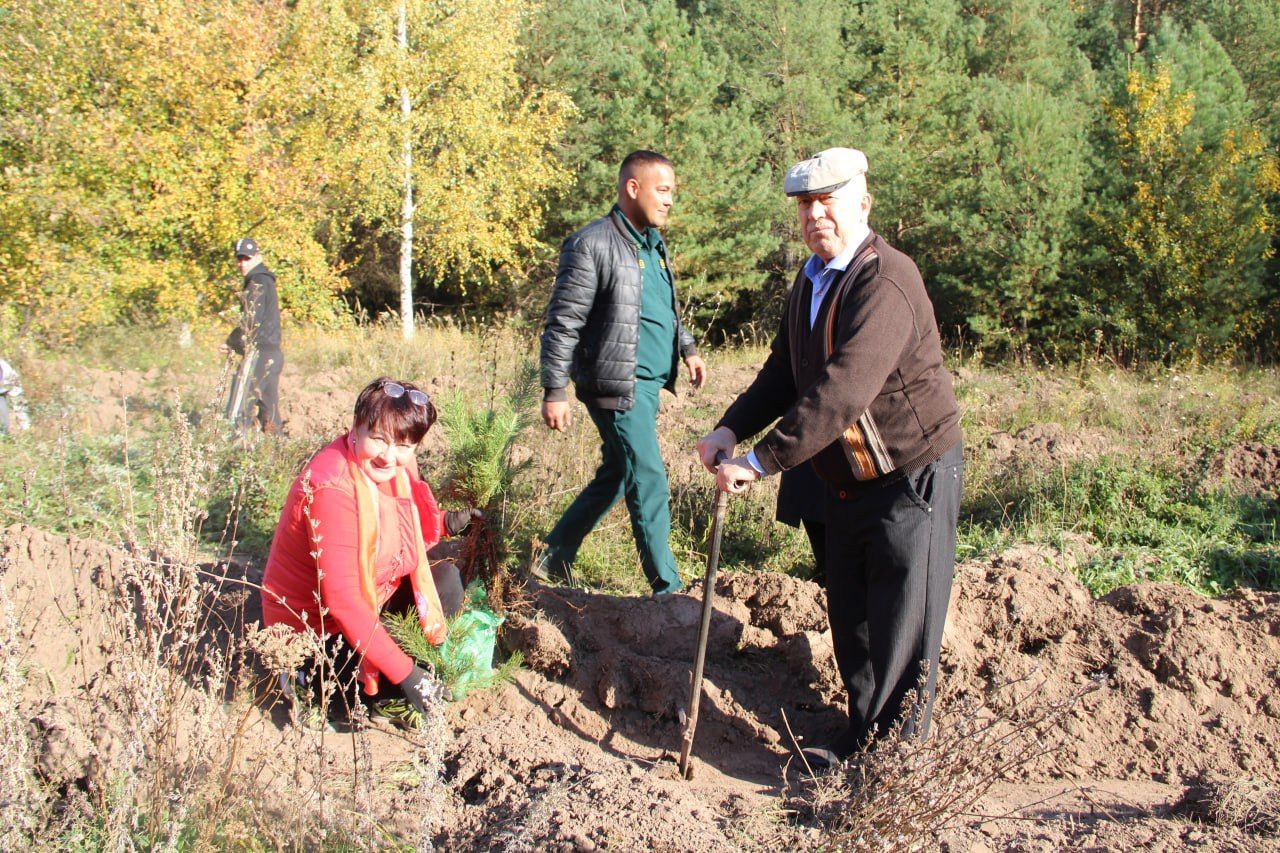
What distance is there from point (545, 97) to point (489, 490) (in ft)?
63.4

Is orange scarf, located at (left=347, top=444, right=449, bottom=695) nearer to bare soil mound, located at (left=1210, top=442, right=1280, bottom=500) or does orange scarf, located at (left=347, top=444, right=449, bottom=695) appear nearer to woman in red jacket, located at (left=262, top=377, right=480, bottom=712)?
woman in red jacket, located at (left=262, top=377, right=480, bottom=712)

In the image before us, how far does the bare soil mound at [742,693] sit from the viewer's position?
3.03m

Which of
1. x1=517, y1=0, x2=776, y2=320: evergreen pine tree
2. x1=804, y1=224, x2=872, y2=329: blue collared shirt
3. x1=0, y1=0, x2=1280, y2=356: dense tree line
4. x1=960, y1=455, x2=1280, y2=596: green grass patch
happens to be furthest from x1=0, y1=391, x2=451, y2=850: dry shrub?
x1=517, y1=0, x2=776, y2=320: evergreen pine tree

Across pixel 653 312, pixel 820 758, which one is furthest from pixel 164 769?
pixel 653 312

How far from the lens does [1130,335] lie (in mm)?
16250

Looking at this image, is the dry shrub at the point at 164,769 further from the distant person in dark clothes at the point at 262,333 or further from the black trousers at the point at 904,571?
the distant person in dark clothes at the point at 262,333

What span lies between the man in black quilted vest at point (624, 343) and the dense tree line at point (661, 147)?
563cm

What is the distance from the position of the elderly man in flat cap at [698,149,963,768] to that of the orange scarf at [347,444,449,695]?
117 cm

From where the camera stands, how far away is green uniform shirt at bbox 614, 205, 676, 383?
4.77m

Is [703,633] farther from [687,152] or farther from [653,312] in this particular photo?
[687,152]

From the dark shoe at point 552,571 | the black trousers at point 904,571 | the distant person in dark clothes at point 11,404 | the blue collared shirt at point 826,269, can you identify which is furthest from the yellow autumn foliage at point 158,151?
the black trousers at point 904,571

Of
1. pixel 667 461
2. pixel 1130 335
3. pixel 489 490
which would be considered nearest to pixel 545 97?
pixel 1130 335

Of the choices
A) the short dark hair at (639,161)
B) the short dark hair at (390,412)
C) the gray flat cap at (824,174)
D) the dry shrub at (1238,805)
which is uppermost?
the gray flat cap at (824,174)

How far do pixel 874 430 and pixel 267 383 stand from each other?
6.67 metres
